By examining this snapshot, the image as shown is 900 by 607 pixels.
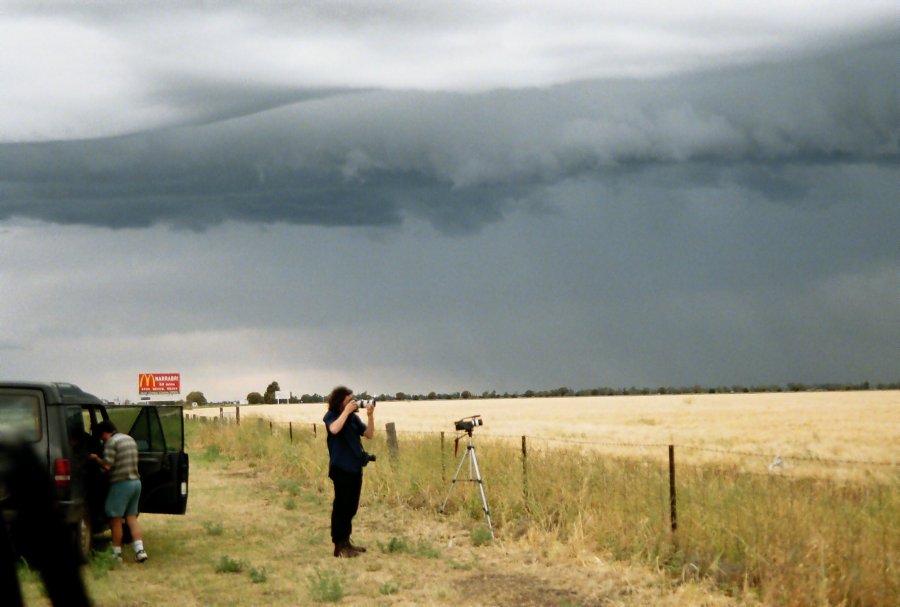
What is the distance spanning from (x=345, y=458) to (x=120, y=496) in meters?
2.66

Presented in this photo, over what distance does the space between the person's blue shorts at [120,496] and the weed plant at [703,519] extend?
2.58 meters

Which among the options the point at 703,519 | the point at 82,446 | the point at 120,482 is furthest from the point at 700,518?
the point at 82,446

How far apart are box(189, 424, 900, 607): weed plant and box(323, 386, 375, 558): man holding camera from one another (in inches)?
28.8

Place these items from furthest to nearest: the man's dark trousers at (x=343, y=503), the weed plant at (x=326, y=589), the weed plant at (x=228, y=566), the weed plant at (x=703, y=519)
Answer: the man's dark trousers at (x=343, y=503)
the weed plant at (x=228, y=566)
the weed plant at (x=326, y=589)
the weed plant at (x=703, y=519)

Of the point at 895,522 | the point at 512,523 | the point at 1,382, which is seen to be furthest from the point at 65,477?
the point at 895,522

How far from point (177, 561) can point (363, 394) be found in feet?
9.86

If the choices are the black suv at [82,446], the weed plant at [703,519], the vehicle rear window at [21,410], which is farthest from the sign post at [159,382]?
the vehicle rear window at [21,410]

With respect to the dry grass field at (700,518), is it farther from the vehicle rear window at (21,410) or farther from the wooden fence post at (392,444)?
the vehicle rear window at (21,410)

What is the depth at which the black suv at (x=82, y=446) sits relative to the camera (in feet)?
35.5

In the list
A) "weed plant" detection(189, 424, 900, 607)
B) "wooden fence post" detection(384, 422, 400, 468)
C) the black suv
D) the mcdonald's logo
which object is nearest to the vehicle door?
the black suv

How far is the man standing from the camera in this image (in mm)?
12227

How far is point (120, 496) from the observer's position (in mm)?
12336

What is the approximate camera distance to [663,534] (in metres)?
11.7

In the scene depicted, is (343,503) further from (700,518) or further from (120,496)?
(700,518)
